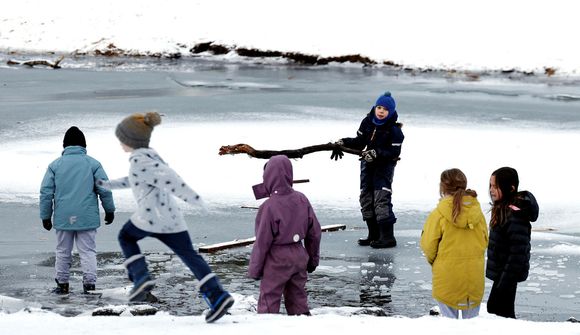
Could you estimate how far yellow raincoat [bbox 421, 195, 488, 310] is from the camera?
737 centimetres

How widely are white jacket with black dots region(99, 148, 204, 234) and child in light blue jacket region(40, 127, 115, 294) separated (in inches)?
97.2

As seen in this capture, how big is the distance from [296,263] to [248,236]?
404cm

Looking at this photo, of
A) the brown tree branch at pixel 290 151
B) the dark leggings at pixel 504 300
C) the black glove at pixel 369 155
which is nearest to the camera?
the dark leggings at pixel 504 300

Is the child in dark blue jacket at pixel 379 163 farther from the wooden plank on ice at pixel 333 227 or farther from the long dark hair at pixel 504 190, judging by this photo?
the long dark hair at pixel 504 190

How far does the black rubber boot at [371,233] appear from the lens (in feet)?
36.2

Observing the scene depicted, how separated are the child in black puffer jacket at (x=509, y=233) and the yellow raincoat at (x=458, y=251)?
0.89ft

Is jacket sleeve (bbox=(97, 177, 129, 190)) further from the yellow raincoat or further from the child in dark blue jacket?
the child in dark blue jacket

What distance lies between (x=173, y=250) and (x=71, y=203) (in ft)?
8.38

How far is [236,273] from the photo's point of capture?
958 centimetres

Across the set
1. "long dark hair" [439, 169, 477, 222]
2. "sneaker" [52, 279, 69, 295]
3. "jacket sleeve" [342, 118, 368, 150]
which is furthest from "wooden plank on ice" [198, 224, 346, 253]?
"long dark hair" [439, 169, 477, 222]

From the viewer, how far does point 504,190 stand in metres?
7.66

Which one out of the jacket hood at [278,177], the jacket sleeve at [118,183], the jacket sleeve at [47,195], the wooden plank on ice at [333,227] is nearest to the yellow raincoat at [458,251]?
the jacket hood at [278,177]

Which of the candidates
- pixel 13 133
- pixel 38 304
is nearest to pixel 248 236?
pixel 38 304

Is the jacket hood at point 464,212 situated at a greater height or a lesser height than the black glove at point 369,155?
greater
